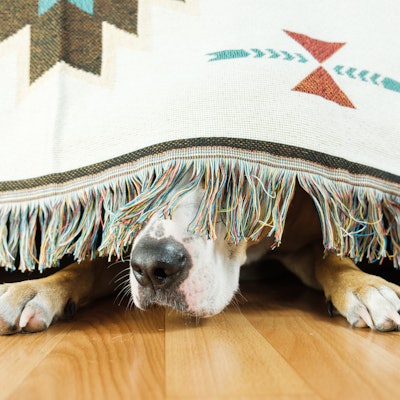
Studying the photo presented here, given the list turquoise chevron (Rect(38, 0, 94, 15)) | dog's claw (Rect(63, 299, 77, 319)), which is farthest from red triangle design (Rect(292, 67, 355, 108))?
dog's claw (Rect(63, 299, 77, 319))

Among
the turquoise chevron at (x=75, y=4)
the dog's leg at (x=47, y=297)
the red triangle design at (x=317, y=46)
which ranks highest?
the turquoise chevron at (x=75, y=4)

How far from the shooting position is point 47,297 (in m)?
1.06

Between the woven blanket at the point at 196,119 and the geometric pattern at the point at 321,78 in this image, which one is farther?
the geometric pattern at the point at 321,78

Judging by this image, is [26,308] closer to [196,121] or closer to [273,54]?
[196,121]

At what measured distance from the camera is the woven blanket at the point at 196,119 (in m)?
1.01

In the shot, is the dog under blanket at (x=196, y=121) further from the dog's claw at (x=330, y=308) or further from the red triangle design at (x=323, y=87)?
the dog's claw at (x=330, y=308)

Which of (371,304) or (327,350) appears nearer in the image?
(327,350)

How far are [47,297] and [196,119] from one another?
1.55 feet

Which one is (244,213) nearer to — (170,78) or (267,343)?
(267,343)

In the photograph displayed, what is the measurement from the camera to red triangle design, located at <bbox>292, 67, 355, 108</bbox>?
112cm

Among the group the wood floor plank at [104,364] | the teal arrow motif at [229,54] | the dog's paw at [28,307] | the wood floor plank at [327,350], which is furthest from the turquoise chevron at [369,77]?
the dog's paw at [28,307]

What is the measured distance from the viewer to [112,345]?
86cm

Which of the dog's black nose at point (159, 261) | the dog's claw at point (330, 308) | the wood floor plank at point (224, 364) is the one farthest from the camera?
the dog's claw at point (330, 308)

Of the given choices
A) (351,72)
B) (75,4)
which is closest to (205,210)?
(351,72)
